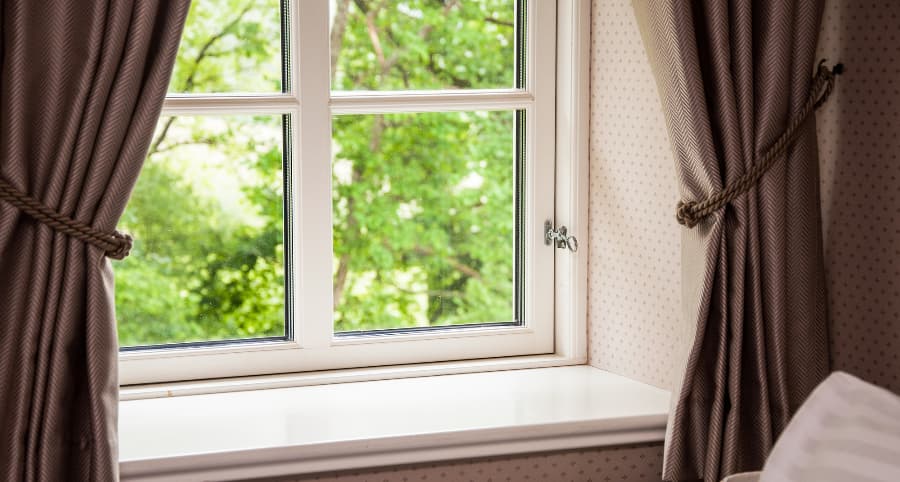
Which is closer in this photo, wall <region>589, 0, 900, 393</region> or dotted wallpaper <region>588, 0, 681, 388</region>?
wall <region>589, 0, 900, 393</region>

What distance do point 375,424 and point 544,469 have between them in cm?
34

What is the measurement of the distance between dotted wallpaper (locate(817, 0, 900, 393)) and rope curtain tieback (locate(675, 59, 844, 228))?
0.22 feet

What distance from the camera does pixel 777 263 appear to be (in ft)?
6.23

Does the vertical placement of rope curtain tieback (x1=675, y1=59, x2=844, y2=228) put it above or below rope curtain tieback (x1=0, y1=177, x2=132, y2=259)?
above

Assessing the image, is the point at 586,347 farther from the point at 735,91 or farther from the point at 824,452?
the point at 824,452

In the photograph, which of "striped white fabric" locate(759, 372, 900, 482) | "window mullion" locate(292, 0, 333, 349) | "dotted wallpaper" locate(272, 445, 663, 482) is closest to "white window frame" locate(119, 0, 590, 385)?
"window mullion" locate(292, 0, 333, 349)

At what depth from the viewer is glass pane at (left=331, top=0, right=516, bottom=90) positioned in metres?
2.19

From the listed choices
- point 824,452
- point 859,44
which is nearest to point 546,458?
point 824,452

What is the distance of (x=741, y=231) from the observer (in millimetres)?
1892

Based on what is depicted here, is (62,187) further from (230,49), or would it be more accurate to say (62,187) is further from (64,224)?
(230,49)

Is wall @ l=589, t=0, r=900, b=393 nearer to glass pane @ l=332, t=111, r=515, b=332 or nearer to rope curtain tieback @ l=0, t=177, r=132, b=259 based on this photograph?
glass pane @ l=332, t=111, r=515, b=332

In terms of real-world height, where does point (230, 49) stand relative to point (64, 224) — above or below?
above

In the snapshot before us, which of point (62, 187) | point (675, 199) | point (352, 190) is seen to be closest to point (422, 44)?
point (352, 190)

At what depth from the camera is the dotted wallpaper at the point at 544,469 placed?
192 centimetres
